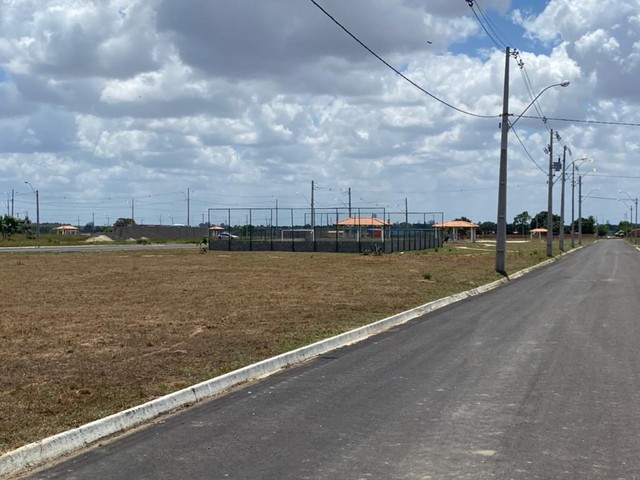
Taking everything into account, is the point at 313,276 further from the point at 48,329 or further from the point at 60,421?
the point at 60,421

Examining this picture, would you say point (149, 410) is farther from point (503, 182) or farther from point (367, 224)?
point (367, 224)

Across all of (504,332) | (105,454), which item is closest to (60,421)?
(105,454)

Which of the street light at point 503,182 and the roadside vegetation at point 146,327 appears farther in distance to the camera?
the street light at point 503,182

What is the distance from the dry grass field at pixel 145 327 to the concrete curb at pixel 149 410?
0.21m

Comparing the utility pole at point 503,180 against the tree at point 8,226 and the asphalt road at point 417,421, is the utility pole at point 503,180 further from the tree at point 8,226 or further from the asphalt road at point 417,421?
the tree at point 8,226

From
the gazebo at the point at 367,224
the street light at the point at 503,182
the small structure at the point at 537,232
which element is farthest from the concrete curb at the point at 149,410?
the small structure at the point at 537,232

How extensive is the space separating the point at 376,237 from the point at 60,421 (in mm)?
A: 54053

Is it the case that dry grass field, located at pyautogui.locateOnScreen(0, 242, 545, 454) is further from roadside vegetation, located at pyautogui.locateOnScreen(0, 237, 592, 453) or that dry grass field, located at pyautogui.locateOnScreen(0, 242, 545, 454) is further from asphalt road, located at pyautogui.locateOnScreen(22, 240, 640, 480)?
asphalt road, located at pyautogui.locateOnScreen(22, 240, 640, 480)

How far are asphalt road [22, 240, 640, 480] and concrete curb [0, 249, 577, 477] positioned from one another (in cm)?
21

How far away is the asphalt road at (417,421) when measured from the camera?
221 inches

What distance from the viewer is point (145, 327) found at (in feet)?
43.5

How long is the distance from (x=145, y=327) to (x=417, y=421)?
757 cm

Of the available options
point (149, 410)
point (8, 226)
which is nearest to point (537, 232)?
point (8, 226)

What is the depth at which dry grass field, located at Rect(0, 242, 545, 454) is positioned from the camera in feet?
25.7
